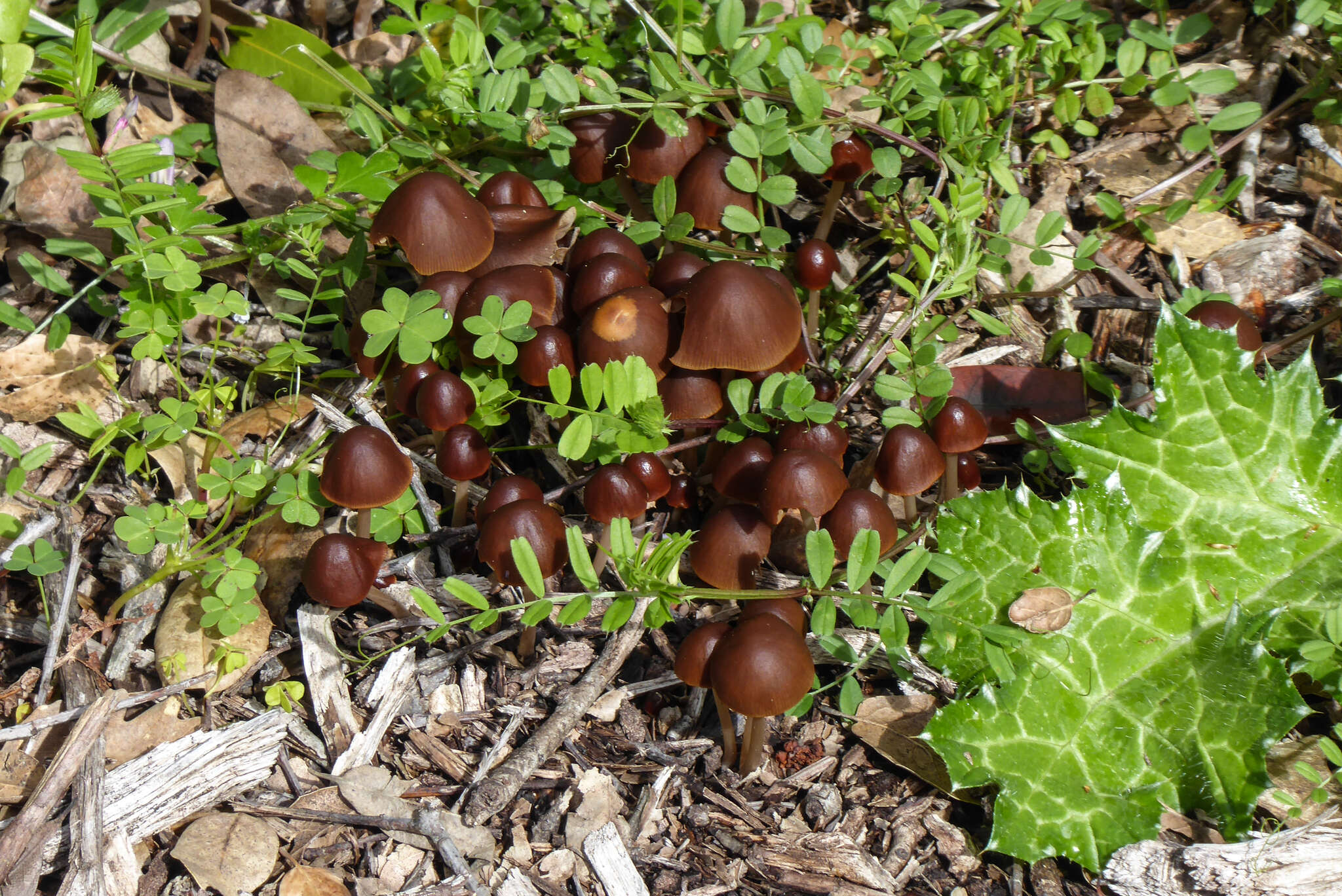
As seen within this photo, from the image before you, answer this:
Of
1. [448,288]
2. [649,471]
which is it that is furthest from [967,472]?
[448,288]

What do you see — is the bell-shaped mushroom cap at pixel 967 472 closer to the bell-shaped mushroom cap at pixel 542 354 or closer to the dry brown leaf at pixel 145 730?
the bell-shaped mushroom cap at pixel 542 354

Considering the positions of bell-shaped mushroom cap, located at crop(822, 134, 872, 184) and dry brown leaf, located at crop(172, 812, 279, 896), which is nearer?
dry brown leaf, located at crop(172, 812, 279, 896)

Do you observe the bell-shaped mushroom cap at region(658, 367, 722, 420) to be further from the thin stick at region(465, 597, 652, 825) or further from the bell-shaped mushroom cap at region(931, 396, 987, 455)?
the bell-shaped mushroom cap at region(931, 396, 987, 455)

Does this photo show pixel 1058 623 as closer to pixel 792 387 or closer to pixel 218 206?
pixel 792 387

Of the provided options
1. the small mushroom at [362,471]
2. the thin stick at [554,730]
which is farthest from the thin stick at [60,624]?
the thin stick at [554,730]

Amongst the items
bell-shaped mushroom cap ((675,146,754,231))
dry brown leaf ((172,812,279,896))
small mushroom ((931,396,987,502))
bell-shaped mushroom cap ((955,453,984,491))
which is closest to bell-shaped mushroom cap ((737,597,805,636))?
small mushroom ((931,396,987,502))

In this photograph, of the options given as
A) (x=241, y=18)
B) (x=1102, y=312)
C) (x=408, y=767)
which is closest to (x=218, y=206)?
(x=241, y=18)
